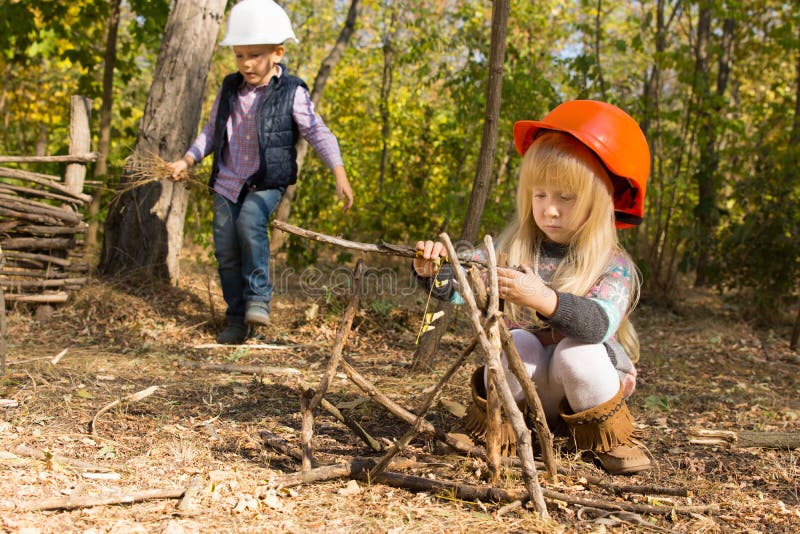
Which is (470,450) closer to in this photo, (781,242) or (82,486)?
(82,486)

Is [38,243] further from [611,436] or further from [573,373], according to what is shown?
[611,436]

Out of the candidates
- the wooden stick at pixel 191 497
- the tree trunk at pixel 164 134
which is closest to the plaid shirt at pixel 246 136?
the tree trunk at pixel 164 134

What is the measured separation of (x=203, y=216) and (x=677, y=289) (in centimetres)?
388

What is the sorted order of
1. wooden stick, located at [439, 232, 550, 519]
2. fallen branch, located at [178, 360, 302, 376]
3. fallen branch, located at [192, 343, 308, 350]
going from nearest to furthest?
wooden stick, located at [439, 232, 550, 519], fallen branch, located at [178, 360, 302, 376], fallen branch, located at [192, 343, 308, 350]

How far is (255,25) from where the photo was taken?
143 inches

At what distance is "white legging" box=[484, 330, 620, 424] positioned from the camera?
7.50 ft

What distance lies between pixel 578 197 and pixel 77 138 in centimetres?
328

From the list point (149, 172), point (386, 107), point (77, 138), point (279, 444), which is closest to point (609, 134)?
point (279, 444)

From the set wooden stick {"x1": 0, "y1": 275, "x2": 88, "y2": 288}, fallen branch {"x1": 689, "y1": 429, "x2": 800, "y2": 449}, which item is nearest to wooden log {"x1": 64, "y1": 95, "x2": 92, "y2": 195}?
wooden stick {"x1": 0, "y1": 275, "x2": 88, "y2": 288}

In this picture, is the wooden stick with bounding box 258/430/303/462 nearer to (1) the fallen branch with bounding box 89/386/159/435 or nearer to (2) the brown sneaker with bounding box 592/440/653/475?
(1) the fallen branch with bounding box 89/386/159/435

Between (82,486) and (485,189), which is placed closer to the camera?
(82,486)

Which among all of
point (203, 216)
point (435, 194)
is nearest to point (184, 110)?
point (203, 216)

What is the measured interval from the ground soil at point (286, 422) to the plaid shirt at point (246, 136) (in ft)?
2.75

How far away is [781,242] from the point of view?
17.4 ft
